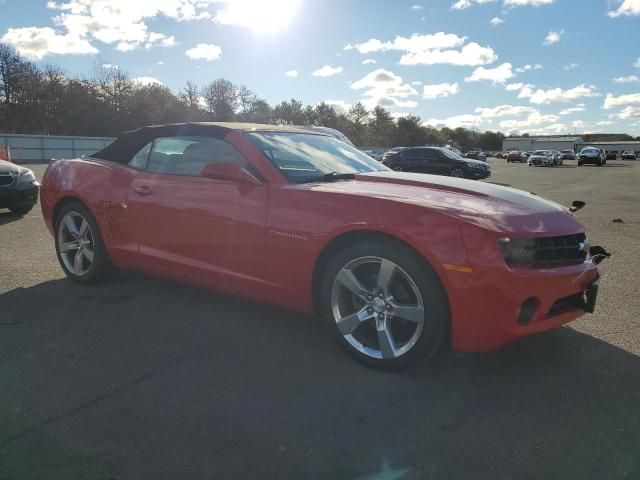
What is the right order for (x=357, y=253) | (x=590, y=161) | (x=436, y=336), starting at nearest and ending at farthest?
(x=436, y=336) < (x=357, y=253) < (x=590, y=161)

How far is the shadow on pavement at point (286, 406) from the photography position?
2189 mm

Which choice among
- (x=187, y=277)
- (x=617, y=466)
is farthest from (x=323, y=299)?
(x=617, y=466)

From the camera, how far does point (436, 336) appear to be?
2.82 metres

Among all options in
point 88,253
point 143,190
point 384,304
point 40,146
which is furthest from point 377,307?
point 40,146

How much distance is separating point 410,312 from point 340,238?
61 centimetres

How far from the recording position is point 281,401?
2703mm

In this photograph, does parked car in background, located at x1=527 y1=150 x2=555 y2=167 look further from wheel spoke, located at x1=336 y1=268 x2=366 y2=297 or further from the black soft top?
wheel spoke, located at x1=336 y1=268 x2=366 y2=297

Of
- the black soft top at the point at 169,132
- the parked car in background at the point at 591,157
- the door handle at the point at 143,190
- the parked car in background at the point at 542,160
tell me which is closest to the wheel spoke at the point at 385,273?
the black soft top at the point at 169,132

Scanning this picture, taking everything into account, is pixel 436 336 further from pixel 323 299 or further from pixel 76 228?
pixel 76 228

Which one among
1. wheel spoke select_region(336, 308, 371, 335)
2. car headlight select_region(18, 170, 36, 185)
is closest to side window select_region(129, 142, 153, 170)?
wheel spoke select_region(336, 308, 371, 335)

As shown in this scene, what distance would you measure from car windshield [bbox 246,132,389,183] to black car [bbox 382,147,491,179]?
730 inches

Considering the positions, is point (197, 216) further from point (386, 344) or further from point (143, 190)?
point (386, 344)

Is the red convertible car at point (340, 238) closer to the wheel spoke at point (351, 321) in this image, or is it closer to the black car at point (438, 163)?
the wheel spoke at point (351, 321)

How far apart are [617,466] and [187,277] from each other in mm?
2908
